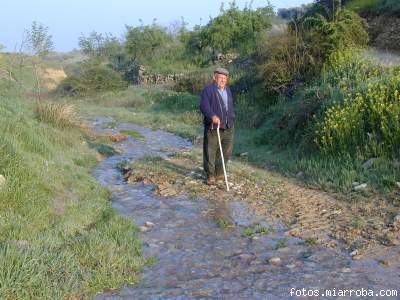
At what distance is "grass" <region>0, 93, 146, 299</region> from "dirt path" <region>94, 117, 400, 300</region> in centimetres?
26

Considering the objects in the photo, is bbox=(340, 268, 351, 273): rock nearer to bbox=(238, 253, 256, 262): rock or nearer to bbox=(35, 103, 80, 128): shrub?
bbox=(238, 253, 256, 262): rock

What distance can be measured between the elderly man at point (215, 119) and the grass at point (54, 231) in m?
1.91

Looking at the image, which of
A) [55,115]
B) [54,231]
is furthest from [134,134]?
[54,231]

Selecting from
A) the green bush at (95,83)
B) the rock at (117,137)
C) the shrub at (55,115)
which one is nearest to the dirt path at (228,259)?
the shrub at (55,115)

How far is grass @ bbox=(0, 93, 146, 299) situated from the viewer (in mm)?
4301

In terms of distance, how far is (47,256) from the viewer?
4.67m

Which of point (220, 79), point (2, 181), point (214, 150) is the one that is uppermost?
point (220, 79)

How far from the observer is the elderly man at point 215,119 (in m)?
8.51

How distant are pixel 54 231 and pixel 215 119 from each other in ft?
11.6

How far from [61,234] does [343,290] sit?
308cm

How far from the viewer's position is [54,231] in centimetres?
570

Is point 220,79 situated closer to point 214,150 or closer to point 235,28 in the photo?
point 214,150

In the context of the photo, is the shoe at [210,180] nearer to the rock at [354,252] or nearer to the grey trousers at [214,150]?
the grey trousers at [214,150]

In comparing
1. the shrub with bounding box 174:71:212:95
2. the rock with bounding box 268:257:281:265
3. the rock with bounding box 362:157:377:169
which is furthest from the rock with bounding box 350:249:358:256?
the shrub with bounding box 174:71:212:95
